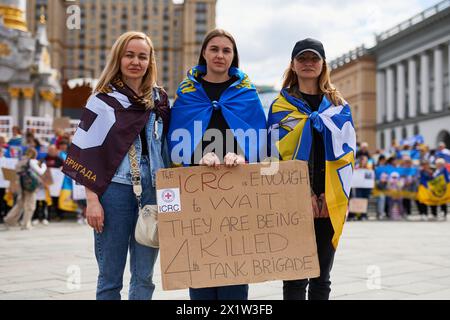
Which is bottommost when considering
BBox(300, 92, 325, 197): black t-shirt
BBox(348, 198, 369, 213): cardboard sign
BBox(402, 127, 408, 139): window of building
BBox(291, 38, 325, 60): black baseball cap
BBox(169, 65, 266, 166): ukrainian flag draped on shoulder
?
BBox(348, 198, 369, 213): cardboard sign

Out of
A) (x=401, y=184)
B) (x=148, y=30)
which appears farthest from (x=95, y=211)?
(x=148, y=30)

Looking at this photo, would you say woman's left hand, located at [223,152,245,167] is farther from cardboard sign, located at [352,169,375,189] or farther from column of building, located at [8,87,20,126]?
column of building, located at [8,87,20,126]

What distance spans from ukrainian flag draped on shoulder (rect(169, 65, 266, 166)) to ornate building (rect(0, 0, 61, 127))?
2027cm

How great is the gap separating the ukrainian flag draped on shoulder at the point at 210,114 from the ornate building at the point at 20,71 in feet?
66.5

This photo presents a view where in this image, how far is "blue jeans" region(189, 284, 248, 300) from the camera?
11.9 ft

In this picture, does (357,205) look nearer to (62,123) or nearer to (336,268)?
(62,123)

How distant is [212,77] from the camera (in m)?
3.71

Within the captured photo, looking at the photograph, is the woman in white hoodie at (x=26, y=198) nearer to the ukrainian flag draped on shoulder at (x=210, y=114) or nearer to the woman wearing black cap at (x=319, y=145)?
the ukrainian flag draped on shoulder at (x=210, y=114)

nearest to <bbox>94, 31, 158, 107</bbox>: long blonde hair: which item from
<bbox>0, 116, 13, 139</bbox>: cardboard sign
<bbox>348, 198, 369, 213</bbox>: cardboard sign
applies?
<bbox>348, 198, 369, 213</bbox>: cardboard sign

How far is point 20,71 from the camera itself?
22656 millimetres

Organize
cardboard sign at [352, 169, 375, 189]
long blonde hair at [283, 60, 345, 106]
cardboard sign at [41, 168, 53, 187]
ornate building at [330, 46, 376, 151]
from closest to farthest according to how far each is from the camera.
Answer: long blonde hair at [283, 60, 345, 106], cardboard sign at [41, 168, 53, 187], cardboard sign at [352, 169, 375, 189], ornate building at [330, 46, 376, 151]
